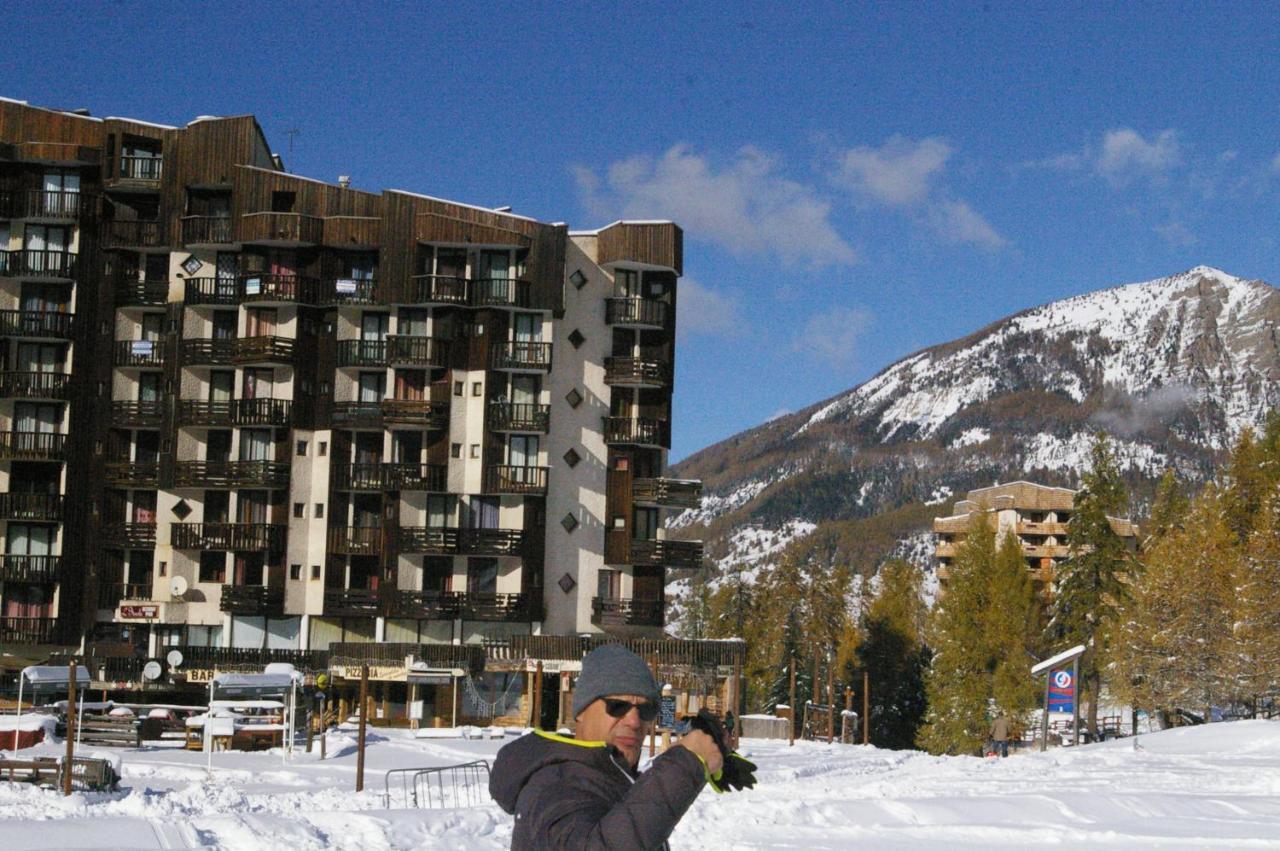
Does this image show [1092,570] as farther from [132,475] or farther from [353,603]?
[132,475]

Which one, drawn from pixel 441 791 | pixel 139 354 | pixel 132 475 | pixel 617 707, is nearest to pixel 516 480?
pixel 132 475

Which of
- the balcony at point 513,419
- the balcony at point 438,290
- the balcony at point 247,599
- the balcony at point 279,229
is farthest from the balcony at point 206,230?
the balcony at point 247,599

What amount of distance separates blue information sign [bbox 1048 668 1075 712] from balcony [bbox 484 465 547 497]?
69.6 ft

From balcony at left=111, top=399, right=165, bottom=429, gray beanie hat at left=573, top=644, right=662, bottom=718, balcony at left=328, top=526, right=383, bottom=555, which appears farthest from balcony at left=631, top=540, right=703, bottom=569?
gray beanie hat at left=573, top=644, right=662, bottom=718

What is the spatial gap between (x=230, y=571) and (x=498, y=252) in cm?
1618

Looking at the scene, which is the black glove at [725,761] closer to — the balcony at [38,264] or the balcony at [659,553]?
the balcony at [659,553]

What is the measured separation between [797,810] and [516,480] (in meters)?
38.0

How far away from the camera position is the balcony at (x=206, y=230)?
61312 mm

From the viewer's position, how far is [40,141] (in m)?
62.1

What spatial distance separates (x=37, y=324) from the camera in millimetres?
61031

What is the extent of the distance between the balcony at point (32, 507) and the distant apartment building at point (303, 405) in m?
0.10

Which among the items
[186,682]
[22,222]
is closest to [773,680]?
[186,682]

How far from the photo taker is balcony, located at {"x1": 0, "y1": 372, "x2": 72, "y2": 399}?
199ft

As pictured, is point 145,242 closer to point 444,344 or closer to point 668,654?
point 444,344
